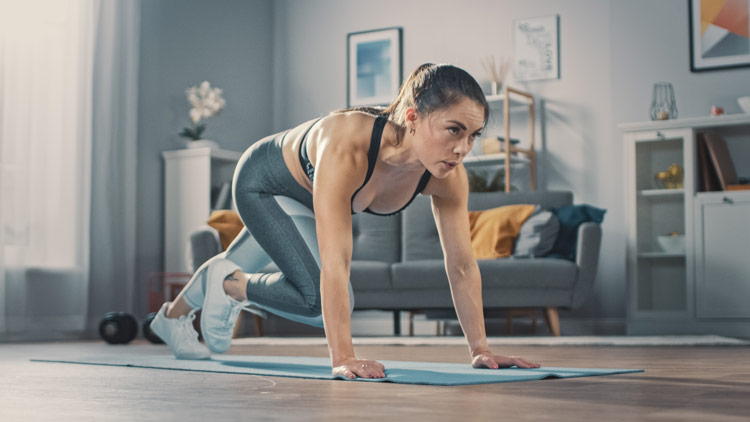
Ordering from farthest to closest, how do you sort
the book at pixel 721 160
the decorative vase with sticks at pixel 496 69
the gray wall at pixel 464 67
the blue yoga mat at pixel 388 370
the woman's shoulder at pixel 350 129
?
1. the decorative vase with sticks at pixel 496 69
2. the gray wall at pixel 464 67
3. the book at pixel 721 160
4. the woman's shoulder at pixel 350 129
5. the blue yoga mat at pixel 388 370

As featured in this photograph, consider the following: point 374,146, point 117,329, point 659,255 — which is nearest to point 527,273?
point 659,255

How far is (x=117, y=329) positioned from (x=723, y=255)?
319 centimetres

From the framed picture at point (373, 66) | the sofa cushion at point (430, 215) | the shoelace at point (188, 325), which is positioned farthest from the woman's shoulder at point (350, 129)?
the framed picture at point (373, 66)

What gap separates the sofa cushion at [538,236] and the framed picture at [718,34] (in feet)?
4.81

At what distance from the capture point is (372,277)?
446 cm

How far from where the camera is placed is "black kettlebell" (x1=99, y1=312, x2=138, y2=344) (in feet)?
13.7

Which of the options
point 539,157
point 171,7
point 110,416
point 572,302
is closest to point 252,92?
point 171,7

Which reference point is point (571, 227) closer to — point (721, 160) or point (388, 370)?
point (721, 160)

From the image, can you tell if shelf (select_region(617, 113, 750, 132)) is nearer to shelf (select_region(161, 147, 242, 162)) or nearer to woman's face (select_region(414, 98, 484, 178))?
shelf (select_region(161, 147, 242, 162))

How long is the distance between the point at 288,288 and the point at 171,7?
13.7 ft

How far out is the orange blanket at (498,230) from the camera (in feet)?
15.0

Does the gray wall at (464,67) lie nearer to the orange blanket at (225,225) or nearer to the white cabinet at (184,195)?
the white cabinet at (184,195)

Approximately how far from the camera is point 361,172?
1840 mm

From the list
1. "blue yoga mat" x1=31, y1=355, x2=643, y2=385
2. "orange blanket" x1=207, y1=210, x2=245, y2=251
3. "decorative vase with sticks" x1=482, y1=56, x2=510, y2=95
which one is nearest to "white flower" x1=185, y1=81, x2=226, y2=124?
"orange blanket" x1=207, y1=210, x2=245, y2=251
